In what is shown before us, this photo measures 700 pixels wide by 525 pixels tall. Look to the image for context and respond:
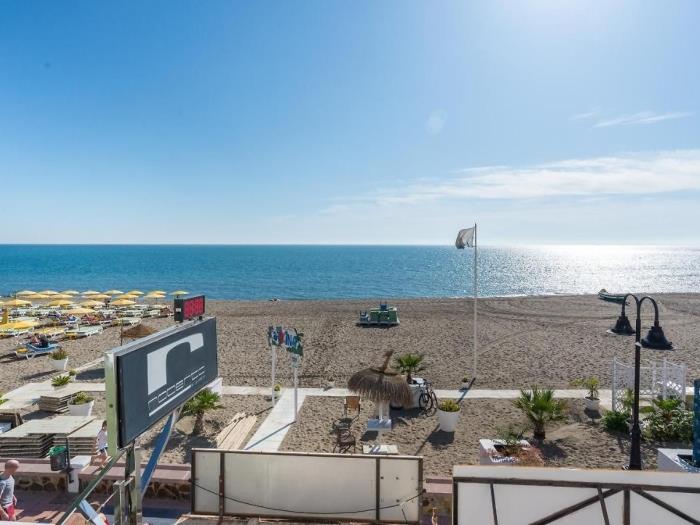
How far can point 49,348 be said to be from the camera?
20266 mm

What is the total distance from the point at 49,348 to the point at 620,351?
27941 mm

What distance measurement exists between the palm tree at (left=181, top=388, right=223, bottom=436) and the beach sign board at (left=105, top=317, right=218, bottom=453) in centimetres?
431

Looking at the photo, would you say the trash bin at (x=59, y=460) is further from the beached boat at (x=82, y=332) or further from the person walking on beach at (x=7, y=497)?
the beached boat at (x=82, y=332)

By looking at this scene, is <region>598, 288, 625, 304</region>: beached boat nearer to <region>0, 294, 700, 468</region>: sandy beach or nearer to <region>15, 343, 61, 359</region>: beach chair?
<region>0, 294, 700, 468</region>: sandy beach

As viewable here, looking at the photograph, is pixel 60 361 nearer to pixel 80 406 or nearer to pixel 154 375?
pixel 80 406

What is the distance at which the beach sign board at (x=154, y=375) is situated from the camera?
449 centimetres

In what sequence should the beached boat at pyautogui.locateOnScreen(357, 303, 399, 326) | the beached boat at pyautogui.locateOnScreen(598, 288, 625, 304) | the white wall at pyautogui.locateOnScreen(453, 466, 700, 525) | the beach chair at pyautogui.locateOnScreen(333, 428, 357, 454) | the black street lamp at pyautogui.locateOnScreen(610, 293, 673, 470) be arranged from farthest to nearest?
the beached boat at pyautogui.locateOnScreen(598, 288, 625, 304)
the beached boat at pyautogui.locateOnScreen(357, 303, 399, 326)
the beach chair at pyautogui.locateOnScreen(333, 428, 357, 454)
the black street lamp at pyautogui.locateOnScreen(610, 293, 673, 470)
the white wall at pyautogui.locateOnScreen(453, 466, 700, 525)

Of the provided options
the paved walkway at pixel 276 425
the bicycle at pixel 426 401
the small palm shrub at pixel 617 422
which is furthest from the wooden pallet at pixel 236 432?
the small palm shrub at pixel 617 422

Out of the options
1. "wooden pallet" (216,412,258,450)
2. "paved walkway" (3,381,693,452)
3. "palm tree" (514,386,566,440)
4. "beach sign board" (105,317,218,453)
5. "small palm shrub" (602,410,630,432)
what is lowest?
"paved walkway" (3,381,693,452)

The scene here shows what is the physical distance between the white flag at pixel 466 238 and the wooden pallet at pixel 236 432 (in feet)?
31.7

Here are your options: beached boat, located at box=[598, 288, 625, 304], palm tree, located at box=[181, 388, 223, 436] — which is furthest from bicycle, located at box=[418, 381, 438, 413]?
beached boat, located at box=[598, 288, 625, 304]

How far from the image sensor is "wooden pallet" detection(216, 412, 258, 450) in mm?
9633

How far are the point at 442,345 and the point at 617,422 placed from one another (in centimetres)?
1139

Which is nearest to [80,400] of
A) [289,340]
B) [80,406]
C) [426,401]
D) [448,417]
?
[80,406]
